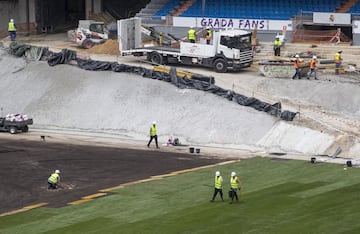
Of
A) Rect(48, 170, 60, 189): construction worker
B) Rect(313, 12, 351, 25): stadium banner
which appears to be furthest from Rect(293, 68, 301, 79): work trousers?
Rect(48, 170, 60, 189): construction worker

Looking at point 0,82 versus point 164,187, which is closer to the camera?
point 164,187

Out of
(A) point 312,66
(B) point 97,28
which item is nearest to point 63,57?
(B) point 97,28

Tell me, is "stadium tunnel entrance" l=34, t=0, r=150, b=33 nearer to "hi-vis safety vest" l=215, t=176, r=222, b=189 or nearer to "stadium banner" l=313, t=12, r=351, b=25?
"stadium banner" l=313, t=12, r=351, b=25

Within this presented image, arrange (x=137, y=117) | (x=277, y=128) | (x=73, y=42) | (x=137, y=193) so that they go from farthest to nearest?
(x=73, y=42), (x=137, y=117), (x=277, y=128), (x=137, y=193)

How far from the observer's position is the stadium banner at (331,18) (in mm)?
69750

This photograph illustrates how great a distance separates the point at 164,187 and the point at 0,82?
1022 inches

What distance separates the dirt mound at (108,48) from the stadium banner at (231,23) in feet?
21.7

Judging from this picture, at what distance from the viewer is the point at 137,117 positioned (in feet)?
192

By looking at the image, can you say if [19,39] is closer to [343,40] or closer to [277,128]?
[343,40]

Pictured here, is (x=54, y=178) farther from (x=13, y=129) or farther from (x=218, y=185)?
(x=13, y=129)

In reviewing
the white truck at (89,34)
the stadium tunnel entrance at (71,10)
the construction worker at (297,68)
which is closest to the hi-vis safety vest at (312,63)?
the construction worker at (297,68)

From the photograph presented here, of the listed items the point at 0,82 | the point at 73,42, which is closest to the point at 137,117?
the point at 0,82

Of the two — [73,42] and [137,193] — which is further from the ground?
[73,42]

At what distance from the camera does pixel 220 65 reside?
208 ft
